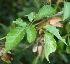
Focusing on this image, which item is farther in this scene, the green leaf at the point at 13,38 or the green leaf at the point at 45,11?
the green leaf at the point at 45,11

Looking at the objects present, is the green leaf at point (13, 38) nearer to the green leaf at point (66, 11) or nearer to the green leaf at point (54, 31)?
the green leaf at point (54, 31)

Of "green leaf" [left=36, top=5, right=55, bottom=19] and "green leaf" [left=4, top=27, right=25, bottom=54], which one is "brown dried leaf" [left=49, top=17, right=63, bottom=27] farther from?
"green leaf" [left=4, top=27, right=25, bottom=54]

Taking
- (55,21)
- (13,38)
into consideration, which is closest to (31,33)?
(13,38)

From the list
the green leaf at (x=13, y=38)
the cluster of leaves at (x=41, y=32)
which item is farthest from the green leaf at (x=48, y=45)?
the green leaf at (x=13, y=38)

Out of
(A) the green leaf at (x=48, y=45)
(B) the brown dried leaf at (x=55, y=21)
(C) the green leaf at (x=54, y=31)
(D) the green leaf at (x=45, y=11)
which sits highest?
(D) the green leaf at (x=45, y=11)

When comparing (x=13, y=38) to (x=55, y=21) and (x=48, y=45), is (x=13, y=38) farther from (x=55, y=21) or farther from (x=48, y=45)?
(x=55, y=21)

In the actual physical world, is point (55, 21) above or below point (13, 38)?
above

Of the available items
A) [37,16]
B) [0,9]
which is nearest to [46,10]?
[37,16]

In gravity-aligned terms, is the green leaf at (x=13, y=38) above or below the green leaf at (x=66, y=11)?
below

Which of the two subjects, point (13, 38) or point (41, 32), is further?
point (41, 32)
